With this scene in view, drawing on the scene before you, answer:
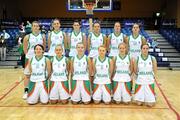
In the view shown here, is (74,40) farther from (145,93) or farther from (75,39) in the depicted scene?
(145,93)

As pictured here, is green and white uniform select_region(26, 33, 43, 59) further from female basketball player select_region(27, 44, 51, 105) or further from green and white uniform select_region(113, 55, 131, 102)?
green and white uniform select_region(113, 55, 131, 102)

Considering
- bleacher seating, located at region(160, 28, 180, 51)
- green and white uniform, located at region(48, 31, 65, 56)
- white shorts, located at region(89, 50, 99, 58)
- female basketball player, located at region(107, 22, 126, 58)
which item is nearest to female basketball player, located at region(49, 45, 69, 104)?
green and white uniform, located at region(48, 31, 65, 56)

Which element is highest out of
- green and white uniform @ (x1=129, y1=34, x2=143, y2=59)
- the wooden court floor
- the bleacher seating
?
the bleacher seating

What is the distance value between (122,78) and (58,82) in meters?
1.10

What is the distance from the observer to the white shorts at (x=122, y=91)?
21.3 ft

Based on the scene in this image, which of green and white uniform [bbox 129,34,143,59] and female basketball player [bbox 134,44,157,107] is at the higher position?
green and white uniform [bbox 129,34,143,59]

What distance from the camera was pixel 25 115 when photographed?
579 centimetres

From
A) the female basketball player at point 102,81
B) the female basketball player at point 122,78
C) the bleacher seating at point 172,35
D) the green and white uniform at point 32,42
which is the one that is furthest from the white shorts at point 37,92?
the bleacher seating at point 172,35

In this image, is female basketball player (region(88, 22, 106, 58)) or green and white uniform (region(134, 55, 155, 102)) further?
female basketball player (region(88, 22, 106, 58))

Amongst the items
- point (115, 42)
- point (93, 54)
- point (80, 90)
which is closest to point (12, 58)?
point (93, 54)

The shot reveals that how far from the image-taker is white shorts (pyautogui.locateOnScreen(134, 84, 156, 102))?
21.1ft

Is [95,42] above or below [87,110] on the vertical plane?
above

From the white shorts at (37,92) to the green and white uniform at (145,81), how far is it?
157cm

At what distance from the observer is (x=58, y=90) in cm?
651
